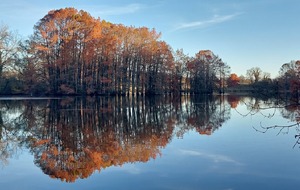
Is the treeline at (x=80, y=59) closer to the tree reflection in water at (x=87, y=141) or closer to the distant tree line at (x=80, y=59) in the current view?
the distant tree line at (x=80, y=59)

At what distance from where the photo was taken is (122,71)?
5244 centimetres

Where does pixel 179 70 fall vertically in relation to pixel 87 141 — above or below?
above

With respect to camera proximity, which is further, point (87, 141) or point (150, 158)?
point (87, 141)

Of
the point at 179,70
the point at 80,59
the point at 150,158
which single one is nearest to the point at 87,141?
the point at 150,158

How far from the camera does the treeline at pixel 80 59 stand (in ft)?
154

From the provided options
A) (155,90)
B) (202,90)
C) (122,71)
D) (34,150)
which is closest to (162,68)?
(155,90)

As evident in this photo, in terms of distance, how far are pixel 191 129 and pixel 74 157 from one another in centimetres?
598

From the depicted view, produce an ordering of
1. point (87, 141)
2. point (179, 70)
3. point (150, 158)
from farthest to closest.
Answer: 1. point (179, 70)
2. point (87, 141)
3. point (150, 158)

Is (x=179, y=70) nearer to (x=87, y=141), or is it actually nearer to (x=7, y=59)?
(x=7, y=59)

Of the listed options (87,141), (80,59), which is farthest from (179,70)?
(87,141)

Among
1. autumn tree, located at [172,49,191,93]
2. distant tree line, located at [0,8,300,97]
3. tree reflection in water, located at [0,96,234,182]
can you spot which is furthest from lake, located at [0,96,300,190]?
autumn tree, located at [172,49,191,93]

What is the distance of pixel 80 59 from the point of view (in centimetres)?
4881

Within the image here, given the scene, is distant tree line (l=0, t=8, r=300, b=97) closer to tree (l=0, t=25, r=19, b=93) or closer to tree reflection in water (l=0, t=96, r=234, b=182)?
tree (l=0, t=25, r=19, b=93)

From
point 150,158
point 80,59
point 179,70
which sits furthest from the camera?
point 179,70
